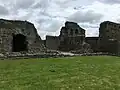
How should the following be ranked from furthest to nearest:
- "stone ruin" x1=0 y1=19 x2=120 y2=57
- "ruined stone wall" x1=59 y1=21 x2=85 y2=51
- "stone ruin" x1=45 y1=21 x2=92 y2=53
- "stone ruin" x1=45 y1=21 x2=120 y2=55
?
1. "ruined stone wall" x1=59 y1=21 x2=85 y2=51
2. "stone ruin" x1=45 y1=21 x2=92 y2=53
3. "stone ruin" x1=45 y1=21 x2=120 y2=55
4. "stone ruin" x1=0 y1=19 x2=120 y2=57

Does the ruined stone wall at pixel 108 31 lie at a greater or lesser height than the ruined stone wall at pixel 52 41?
greater

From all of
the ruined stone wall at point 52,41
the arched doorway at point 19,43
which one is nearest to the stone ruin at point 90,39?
the ruined stone wall at point 52,41

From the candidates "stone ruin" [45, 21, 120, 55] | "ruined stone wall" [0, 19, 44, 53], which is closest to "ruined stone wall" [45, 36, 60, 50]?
"stone ruin" [45, 21, 120, 55]

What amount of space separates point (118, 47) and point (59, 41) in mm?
12533

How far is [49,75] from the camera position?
586 inches

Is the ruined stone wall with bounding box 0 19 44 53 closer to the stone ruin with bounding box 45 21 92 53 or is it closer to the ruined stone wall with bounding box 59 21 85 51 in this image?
the stone ruin with bounding box 45 21 92 53

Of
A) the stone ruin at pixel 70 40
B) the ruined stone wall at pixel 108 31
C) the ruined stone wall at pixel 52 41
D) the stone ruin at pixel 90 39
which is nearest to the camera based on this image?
the stone ruin at pixel 90 39

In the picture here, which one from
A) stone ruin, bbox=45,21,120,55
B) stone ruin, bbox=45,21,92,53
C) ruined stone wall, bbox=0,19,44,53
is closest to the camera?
ruined stone wall, bbox=0,19,44,53

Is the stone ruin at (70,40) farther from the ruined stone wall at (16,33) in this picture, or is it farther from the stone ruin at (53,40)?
the ruined stone wall at (16,33)

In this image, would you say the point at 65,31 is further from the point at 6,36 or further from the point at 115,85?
the point at 115,85

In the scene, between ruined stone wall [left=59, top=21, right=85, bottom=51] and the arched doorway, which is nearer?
the arched doorway

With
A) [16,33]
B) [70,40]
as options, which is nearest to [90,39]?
[70,40]

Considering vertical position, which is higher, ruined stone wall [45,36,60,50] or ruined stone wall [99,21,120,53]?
ruined stone wall [99,21,120,53]

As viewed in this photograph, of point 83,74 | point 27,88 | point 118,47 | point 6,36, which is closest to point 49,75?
point 83,74
